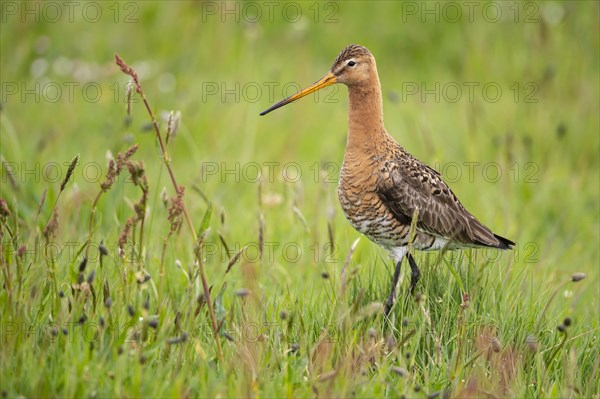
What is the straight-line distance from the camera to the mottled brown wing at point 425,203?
16.9 ft

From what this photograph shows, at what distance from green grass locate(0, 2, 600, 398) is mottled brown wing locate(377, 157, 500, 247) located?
17cm

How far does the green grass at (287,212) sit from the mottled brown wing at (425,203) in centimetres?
17

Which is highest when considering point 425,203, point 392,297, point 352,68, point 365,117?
point 352,68

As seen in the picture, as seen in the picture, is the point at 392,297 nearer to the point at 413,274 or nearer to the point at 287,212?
the point at 413,274

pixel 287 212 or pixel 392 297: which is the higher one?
pixel 287 212

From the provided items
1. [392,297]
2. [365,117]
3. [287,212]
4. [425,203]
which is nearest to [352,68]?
[365,117]

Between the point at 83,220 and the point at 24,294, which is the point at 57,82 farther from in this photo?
the point at 24,294

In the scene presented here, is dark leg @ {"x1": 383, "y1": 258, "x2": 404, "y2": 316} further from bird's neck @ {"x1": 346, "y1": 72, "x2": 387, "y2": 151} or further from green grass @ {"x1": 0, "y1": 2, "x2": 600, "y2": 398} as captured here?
bird's neck @ {"x1": 346, "y1": 72, "x2": 387, "y2": 151}

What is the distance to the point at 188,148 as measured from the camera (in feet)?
27.0

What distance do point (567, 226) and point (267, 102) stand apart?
3290 mm

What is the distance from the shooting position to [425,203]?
526cm

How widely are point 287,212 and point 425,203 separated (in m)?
1.71

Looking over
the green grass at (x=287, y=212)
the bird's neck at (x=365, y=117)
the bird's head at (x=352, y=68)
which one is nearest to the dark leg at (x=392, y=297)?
the green grass at (x=287, y=212)

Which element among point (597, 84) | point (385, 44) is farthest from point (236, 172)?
point (597, 84)
